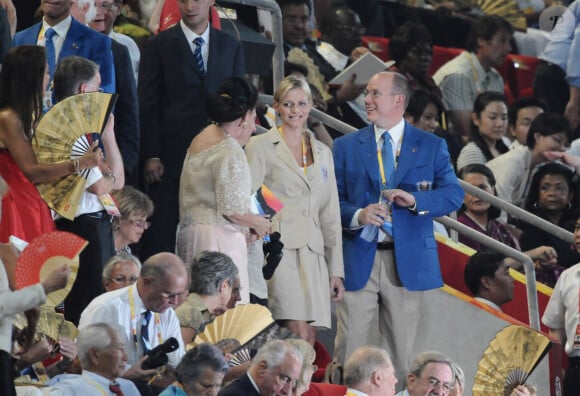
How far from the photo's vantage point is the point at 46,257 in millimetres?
7141

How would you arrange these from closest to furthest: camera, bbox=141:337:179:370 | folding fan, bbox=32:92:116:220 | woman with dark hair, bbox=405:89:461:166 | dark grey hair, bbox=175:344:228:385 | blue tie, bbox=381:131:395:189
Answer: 1. dark grey hair, bbox=175:344:228:385
2. camera, bbox=141:337:179:370
3. folding fan, bbox=32:92:116:220
4. blue tie, bbox=381:131:395:189
5. woman with dark hair, bbox=405:89:461:166

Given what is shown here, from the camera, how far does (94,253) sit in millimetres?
8797

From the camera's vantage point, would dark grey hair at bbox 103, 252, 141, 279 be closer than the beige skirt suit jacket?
Yes

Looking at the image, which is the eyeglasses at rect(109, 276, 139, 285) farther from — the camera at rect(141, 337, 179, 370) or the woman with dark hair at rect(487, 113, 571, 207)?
the woman with dark hair at rect(487, 113, 571, 207)

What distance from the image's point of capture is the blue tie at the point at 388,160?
9820 mm

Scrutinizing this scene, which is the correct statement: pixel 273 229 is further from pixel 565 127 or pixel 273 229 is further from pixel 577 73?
pixel 577 73

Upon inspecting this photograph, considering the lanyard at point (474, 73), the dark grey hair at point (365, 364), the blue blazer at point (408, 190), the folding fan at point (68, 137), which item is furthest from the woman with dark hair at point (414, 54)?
the folding fan at point (68, 137)

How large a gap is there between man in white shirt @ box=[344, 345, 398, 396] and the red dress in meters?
1.79

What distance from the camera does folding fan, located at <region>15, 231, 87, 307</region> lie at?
704cm

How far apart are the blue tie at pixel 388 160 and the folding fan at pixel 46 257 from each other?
2974 millimetres

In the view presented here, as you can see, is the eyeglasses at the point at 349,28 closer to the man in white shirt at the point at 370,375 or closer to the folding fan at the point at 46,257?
the man in white shirt at the point at 370,375

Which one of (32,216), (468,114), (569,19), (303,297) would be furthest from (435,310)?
(569,19)

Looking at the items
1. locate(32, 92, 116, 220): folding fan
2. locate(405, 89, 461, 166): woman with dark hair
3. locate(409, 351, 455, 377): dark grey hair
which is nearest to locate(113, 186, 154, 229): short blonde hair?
locate(32, 92, 116, 220): folding fan

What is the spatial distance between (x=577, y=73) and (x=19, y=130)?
797 cm
